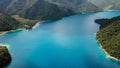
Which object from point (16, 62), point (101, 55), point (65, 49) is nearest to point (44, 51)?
point (65, 49)

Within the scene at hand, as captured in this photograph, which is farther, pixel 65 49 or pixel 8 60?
pixel 65 49

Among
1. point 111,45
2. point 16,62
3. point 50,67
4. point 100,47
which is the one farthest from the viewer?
point 100,47

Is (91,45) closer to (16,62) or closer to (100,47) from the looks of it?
(100,47)

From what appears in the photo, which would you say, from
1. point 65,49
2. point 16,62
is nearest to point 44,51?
point 65,49

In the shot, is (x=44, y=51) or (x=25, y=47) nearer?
(x=44, y=51)

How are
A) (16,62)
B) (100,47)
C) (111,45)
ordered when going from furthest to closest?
(100,47) → (111,45) → (16,62)

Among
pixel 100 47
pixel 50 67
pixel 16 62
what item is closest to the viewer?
pixel 50 67

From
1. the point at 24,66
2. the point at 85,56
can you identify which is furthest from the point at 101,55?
the point at 24,66

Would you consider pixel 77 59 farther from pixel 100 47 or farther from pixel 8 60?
pixel 8 60
